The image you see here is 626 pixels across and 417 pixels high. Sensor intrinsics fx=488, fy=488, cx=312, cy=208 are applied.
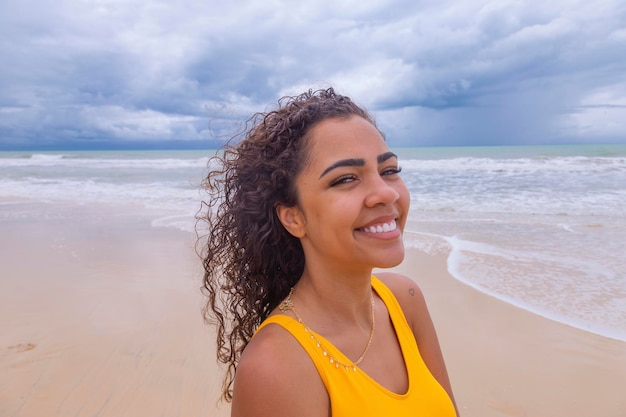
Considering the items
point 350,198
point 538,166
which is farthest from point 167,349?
point 538,166

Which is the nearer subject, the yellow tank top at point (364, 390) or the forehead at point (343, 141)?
the yellow tank top at point (364, 390)

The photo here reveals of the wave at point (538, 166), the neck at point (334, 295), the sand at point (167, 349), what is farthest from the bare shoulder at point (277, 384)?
the wave at point (538, 166)

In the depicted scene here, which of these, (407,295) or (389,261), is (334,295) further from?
(407,295)

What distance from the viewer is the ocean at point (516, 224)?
5668 millimetres

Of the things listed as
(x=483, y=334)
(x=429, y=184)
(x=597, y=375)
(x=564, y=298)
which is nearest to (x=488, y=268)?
(x=564, y=298)

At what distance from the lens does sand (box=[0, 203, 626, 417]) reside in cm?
354

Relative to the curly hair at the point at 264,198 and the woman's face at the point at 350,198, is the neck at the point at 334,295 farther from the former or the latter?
the curly hair at the point at 264,198

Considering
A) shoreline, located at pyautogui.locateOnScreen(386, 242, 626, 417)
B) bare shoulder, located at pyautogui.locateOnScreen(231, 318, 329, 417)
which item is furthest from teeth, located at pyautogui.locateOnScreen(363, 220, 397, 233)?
shoreline, located at pyautogui.locateOnScreen(386, 242, 626, 417)

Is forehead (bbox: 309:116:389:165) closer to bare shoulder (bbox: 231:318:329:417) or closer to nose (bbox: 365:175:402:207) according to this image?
nose (bbox: 365:175:402:207)

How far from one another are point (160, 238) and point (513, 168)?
2252cm

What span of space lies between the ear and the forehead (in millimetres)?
201

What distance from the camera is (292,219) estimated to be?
1804 mm

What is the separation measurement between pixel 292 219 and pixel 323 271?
0.73 ft

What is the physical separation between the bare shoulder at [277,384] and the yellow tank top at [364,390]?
3cm
